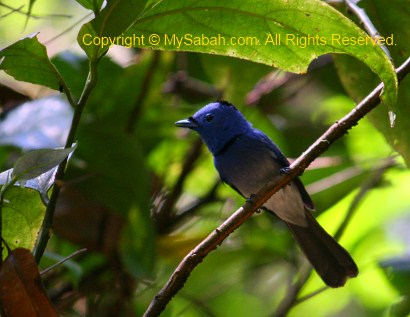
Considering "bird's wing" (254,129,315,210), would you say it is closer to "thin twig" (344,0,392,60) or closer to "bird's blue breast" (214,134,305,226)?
"bird's blue breast" (214,134,305,226)

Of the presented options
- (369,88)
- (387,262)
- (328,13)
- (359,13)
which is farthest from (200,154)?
(328,13)

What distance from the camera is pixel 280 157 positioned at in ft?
7.22

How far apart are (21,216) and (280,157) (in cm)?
126

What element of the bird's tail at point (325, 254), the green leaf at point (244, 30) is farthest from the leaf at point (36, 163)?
the bird's tail at point (325, 254)

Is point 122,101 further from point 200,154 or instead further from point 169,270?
point 169,270

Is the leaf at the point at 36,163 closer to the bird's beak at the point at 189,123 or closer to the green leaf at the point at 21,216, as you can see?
the green leaf at the point at 21,216

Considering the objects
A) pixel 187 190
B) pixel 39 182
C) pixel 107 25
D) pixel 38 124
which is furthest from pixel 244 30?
pixel 187 190

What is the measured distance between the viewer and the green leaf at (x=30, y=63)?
1.00m

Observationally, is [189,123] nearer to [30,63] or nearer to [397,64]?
[397,64]

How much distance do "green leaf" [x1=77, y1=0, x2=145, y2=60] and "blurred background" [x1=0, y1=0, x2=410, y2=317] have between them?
0.77m

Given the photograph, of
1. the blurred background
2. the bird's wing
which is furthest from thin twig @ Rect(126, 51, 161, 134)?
the bird's wing

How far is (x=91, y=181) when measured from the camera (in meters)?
1.96

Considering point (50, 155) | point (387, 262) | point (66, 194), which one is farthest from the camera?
point (66, 194)

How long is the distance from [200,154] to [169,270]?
0.40 meters
